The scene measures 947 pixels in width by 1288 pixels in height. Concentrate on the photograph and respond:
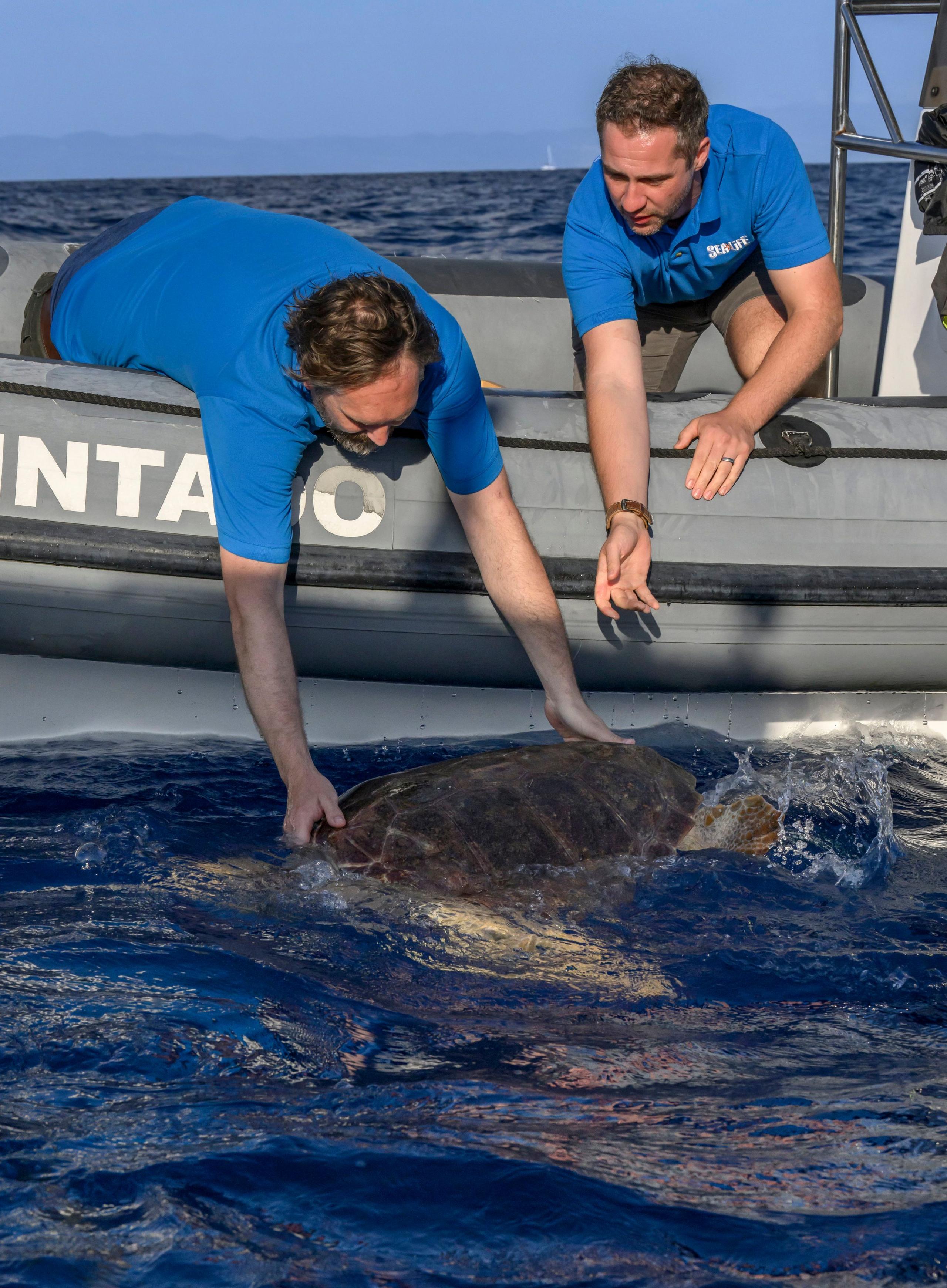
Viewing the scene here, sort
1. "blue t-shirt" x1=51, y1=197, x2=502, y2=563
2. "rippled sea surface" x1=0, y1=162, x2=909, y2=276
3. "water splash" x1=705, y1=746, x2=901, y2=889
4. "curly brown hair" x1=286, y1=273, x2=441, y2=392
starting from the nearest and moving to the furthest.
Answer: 1. "curly brown hair" x1=286, y1=273, x2=441, y2=392
2. "blue t-shirt" x1=51, y1=197, x2=502, y2=563
3. "water splash" x1=705, y1=746, x2=901, y2=889
4. "rippled sea surface" x1=0, y1=162, x2=909, y2=276

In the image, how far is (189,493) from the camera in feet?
10.4

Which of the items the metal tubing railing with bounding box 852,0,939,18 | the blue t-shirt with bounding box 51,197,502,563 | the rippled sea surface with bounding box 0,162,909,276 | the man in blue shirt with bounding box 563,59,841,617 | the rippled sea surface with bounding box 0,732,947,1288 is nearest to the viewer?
the rippled sea surface with bounding box 0,732,947,1288

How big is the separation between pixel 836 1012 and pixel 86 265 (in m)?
2.77

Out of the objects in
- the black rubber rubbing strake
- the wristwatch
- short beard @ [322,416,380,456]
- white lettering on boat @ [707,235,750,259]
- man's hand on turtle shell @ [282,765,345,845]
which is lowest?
man's hand on turtle shell @ [282,765,345,845]

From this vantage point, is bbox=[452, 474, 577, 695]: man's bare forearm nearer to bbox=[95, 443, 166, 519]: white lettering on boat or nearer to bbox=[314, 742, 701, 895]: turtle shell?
bbox=[314, 742, 701, 895]: turtle shell

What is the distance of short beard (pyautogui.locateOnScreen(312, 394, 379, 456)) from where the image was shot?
259 cm

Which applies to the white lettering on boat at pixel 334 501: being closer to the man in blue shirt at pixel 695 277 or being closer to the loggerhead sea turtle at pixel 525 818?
the man in blue shirt at pixel 695 277

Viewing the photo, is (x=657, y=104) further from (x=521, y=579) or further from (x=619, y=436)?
(x=521, y=579)

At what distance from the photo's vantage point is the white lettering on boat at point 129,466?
124 inches

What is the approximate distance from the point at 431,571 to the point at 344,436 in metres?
0.63

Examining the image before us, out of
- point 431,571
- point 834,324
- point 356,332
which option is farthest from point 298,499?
point 834,324

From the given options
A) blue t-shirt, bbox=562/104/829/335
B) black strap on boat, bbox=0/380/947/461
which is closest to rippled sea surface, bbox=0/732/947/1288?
black strap on boat, bbox=0/380/947/461

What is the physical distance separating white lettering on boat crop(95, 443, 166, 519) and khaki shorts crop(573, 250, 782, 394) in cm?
138

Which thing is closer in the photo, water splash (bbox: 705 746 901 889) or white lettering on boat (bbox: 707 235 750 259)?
water splash (bbox: 705 746 901 889)
